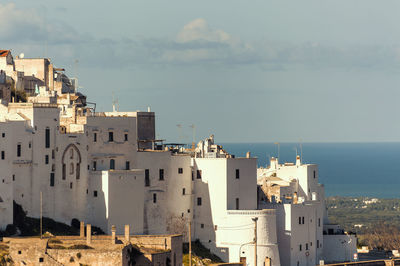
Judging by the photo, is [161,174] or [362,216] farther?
[362,216]

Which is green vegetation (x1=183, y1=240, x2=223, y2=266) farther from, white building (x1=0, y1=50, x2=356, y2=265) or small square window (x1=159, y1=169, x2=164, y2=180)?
small square window (x1=159, y1=169, x2=164, y2=180)

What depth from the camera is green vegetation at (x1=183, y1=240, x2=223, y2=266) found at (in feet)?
255

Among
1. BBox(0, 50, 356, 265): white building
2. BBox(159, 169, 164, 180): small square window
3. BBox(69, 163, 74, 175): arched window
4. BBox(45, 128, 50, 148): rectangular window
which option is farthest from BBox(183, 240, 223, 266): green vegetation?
BBox(45, 128, 50, 148): rectangular window

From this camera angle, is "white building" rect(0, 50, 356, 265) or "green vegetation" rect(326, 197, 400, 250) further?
"green vegetation" rect(326, 197, 400, 250)

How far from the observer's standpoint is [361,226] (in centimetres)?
15812

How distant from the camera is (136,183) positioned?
7625cm

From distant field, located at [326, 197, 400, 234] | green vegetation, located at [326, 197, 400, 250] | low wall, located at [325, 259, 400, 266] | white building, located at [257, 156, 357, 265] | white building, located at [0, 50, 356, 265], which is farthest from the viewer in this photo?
distant field, located at [326, 197, 400, 234]

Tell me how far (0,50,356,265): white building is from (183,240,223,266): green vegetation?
562mm

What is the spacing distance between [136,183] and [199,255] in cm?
724

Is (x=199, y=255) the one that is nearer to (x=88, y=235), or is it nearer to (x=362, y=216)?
(x=88, y=235)

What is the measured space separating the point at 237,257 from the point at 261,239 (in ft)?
6.78

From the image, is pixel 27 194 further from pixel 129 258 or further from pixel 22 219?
pixel 129 258

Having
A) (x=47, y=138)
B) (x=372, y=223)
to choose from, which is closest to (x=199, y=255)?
(x=47, y=138)

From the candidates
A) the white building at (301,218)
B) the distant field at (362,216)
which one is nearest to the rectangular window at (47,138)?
the white building at (301,218)
